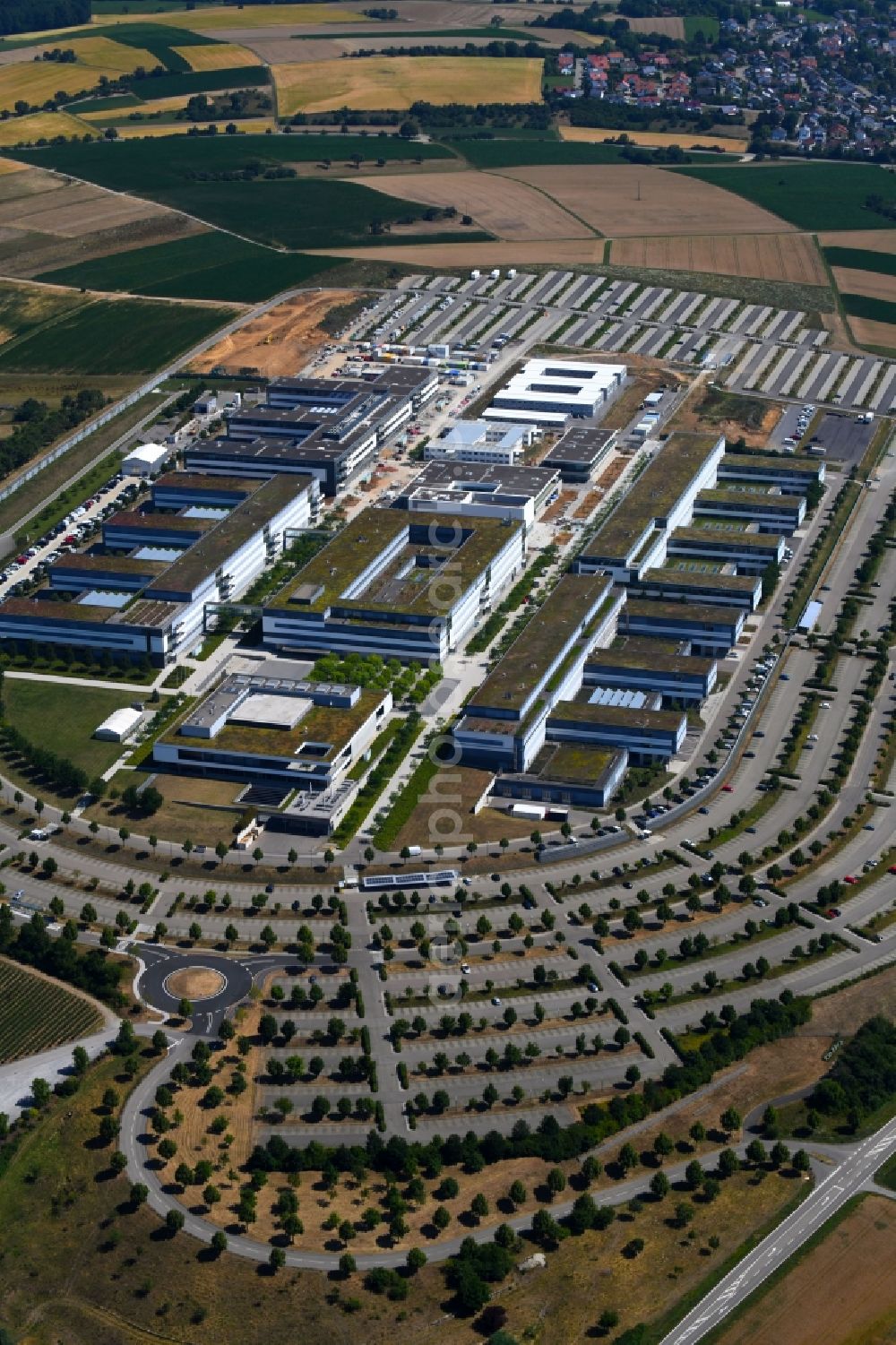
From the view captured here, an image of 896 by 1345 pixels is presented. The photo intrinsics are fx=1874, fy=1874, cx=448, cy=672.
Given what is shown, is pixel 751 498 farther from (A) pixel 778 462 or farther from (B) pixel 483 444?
(B) pixel 483 444

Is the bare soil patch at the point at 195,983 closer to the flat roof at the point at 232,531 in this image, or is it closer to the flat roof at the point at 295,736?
the flat roof at the point at 295,736

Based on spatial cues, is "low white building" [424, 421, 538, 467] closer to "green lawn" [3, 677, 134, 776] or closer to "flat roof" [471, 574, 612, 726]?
"flat roof" [471, 574, 612, 726]

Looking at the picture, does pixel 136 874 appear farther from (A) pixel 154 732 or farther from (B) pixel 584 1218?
(B) pixel 584 1218

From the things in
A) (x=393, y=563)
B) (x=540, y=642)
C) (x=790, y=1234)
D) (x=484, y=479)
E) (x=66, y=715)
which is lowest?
(x=66, y=715)

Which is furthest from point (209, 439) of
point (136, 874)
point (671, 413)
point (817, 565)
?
point (136, 874)

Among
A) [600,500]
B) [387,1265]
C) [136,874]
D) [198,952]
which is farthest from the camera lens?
[600,500]

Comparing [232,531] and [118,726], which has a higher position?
A: [232,531]

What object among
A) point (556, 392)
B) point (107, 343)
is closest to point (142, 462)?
point (107, 343)
